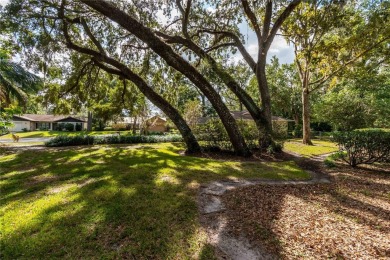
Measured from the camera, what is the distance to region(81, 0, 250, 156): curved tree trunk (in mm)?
8211

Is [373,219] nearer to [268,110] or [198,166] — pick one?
[198,166]

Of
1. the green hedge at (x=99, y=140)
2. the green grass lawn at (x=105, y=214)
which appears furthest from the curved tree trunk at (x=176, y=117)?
the green hedge at (x=99, y=140)

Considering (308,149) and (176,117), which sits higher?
(176,117)

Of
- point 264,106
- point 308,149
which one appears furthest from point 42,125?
point 308,149

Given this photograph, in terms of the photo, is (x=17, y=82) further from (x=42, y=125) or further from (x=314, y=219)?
(x=42, y=125)

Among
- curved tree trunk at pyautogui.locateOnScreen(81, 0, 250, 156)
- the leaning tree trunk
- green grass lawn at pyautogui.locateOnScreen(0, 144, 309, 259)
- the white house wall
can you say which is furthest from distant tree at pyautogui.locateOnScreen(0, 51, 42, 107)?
the white house wall

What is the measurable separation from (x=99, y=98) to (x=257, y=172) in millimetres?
14739

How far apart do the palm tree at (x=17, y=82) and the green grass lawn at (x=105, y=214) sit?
9.92 metres

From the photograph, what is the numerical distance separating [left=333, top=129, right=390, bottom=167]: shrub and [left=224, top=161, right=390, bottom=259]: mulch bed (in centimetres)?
273

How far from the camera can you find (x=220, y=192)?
511cm

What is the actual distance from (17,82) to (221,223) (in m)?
17.6

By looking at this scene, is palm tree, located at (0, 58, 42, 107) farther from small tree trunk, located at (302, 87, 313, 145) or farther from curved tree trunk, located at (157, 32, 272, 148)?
small tree trunk, located at (302, 87, 313, 145)

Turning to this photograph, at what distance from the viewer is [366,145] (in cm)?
809

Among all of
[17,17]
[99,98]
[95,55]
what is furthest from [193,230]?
[99,98]
